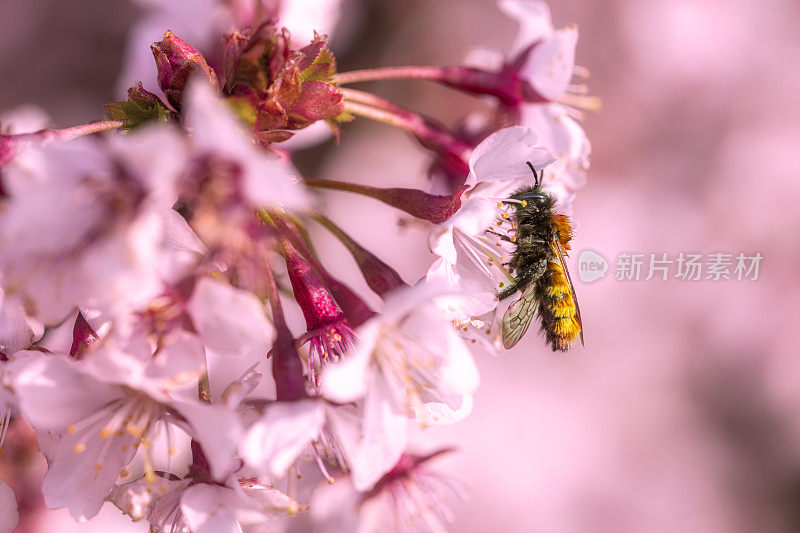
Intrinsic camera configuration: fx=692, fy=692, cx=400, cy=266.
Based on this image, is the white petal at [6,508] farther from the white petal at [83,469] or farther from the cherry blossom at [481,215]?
the cherry blossom at [481,215]

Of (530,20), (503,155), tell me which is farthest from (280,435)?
(530,20)

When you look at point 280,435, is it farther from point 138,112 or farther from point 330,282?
point 138,112

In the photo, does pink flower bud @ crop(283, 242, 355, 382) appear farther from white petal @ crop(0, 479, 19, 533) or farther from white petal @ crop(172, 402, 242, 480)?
white petal @ crop(0, 479, 19, 533)

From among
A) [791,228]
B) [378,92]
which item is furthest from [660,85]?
[378,92]

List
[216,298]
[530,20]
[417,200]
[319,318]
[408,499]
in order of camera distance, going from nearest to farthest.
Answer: [216,298] → [319,318] → [417,200] → [408,499] → [530,20]

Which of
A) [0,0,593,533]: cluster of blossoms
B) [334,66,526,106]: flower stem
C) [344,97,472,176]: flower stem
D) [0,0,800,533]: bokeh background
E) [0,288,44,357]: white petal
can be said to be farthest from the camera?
[0,0,800,533]: bokeh background

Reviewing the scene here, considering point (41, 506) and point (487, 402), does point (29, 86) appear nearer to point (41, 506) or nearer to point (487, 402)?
point (41, 506)

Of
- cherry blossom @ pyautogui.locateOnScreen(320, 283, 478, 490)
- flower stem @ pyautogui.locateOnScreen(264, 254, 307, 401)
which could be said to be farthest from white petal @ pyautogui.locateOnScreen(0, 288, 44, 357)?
cherry blossom @ pyautogui.locateOnScreen(320, 283, 478, 490)
